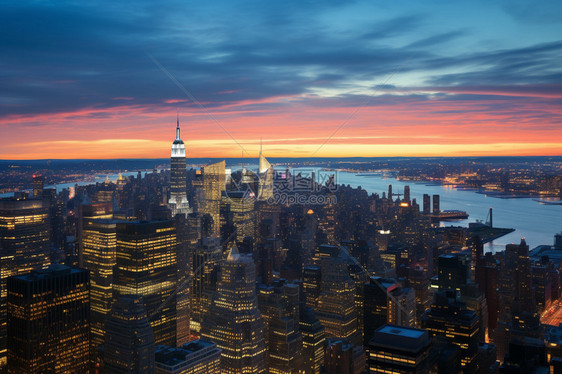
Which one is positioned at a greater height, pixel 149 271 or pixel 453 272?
pixel 149 271

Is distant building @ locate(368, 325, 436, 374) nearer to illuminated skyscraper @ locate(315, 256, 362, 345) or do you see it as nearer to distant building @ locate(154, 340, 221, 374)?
distant building @ locate(154, 340, 221, 374)

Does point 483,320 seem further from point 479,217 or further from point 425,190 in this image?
point 425,190

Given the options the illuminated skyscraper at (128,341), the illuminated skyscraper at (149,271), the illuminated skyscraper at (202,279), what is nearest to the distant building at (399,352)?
the illuminated skyscraper at (128,341)

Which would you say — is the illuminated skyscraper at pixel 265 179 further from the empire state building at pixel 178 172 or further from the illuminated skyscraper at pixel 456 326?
the illuminated skyscraper at pixel 456 326

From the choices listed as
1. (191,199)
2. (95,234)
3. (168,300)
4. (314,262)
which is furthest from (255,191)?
(168,300)

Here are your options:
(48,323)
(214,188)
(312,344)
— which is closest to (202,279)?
(312,344)

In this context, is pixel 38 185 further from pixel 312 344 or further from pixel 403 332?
pixel 403 332

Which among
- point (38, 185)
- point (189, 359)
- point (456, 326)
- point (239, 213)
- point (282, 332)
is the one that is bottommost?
point (282, 332)
